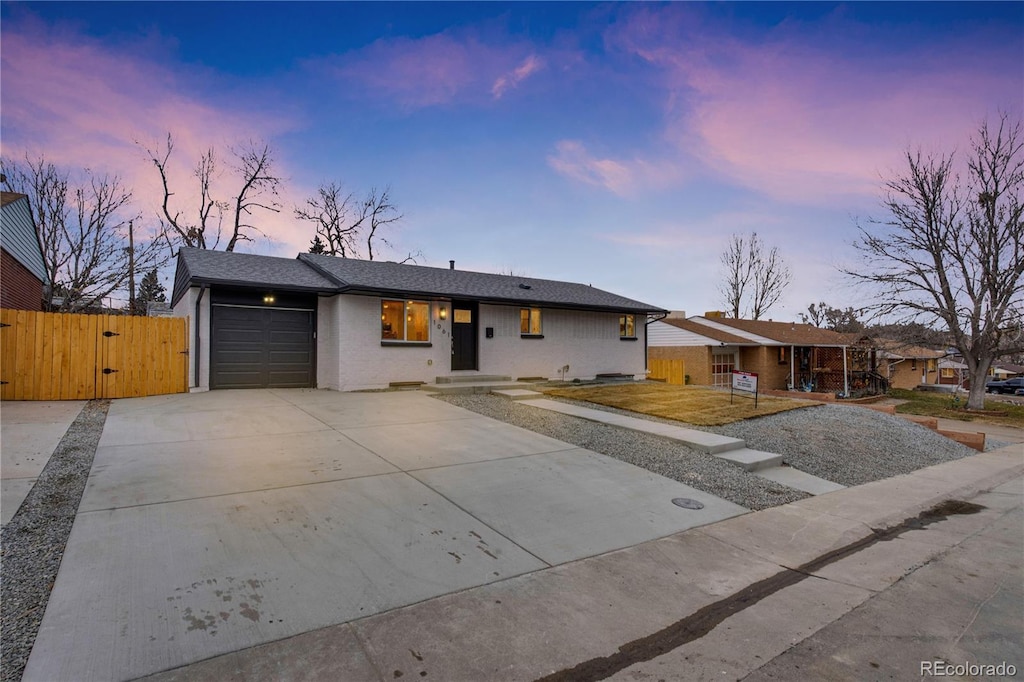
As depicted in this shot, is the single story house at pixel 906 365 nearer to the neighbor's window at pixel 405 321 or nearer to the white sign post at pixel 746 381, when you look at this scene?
the white sign post at pixel 746 381

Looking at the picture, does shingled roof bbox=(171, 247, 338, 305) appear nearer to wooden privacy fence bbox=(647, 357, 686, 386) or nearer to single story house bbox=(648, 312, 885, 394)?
wooden privacy fence bbox=(647, 357, 686, 386)

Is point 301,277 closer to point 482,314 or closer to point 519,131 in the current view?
point 482,314

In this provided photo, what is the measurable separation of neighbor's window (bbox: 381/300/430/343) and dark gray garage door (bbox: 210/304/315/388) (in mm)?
2048

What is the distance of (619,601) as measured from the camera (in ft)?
9.75

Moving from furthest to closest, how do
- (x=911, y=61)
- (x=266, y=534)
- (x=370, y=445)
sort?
(x=911, y=61), (x=370, y=445), (x=266, y=534)

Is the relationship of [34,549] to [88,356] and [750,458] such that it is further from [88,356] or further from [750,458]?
[88,356]

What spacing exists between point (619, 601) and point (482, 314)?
12.3 meters

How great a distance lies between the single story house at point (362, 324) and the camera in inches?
462

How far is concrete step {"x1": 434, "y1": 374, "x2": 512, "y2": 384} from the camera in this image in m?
13.4

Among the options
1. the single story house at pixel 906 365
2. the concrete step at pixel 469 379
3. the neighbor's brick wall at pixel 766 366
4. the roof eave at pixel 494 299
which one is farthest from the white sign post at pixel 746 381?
the single story house at pixel 906 365

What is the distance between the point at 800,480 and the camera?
612 centimetres

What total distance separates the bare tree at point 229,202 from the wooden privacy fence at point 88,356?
17.2 metres

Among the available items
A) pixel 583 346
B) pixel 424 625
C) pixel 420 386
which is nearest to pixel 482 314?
pixel 420 386

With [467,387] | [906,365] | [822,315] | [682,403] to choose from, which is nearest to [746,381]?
[682,403]
